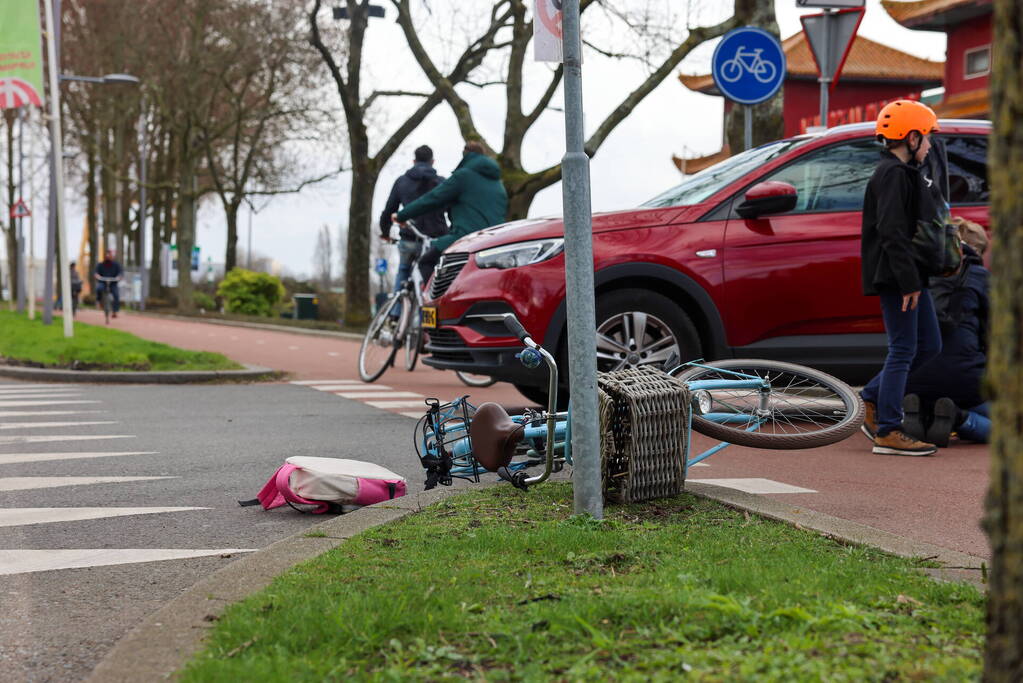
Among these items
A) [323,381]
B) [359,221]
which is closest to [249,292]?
[359,221]

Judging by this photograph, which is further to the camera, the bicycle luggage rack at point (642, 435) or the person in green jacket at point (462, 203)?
the person in green jacket at point (462, 203)

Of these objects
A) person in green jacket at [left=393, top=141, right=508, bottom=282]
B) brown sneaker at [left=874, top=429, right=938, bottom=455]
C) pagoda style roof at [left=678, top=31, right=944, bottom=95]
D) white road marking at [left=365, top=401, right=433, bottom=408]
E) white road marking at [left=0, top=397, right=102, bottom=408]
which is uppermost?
pagoda style roof at [left=678, top=31, right=944, bottom=95]

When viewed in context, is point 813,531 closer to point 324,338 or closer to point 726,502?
point 726,502

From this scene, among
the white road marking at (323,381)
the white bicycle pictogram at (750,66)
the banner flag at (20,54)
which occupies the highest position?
the banner flag at (20,54)

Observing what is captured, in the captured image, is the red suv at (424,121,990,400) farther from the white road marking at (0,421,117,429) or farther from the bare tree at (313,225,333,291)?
the bare tree at (313,225,333,291)

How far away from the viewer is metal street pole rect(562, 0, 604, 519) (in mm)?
4230

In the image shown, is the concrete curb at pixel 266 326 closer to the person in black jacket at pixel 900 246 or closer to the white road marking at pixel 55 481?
the white road marking at pixel 55 481

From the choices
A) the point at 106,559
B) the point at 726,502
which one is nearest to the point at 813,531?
the point at 726,502

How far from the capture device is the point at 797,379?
6043 millimetres

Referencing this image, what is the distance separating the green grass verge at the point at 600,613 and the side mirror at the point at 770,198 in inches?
148

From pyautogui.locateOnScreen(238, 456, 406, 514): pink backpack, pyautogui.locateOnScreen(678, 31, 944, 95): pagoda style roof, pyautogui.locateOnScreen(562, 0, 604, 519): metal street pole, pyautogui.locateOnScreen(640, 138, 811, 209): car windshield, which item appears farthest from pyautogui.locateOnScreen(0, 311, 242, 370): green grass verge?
pyautogui.locateOnScreen(678, 31, 944, 95): pagoda style roof

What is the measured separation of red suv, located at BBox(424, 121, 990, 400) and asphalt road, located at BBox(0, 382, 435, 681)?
1215 millimetres

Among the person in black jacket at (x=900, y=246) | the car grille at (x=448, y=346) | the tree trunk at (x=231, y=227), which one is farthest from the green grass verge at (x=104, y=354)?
the tree trunk at (x=231, y=227)

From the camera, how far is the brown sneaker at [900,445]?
6871mm
